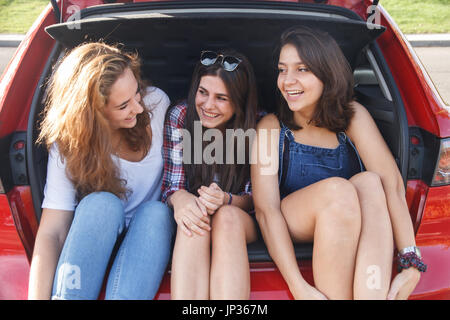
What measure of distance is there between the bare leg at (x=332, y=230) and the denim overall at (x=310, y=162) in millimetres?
207

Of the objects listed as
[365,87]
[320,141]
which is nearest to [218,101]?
[320,141]

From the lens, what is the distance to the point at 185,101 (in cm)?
203

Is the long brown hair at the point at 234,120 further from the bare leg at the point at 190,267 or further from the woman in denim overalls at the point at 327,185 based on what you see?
the bare leg at the point at 190,267

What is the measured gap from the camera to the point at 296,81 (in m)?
1.78

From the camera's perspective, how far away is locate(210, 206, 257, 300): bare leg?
56.4 inches

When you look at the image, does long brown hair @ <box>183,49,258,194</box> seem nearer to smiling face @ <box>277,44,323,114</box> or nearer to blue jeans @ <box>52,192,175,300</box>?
smiling face @ <box>277,44,323,114</box>

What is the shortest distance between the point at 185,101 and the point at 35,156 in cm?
74

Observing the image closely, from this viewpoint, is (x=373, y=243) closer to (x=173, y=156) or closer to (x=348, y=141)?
(x=348, y=141)

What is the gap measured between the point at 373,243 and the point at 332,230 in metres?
0.15

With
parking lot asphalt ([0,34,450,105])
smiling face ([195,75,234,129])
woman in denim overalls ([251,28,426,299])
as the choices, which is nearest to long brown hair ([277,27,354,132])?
woman in denim overalls ([251,28,426,299])

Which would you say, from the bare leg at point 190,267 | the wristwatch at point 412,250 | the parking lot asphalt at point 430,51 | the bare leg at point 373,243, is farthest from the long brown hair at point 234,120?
the parking lot asphalt at point 430,51

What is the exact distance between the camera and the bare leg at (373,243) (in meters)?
1.43

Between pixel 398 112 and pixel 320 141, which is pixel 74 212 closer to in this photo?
pixel 320 141

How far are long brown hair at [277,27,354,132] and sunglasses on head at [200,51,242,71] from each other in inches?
8.1
